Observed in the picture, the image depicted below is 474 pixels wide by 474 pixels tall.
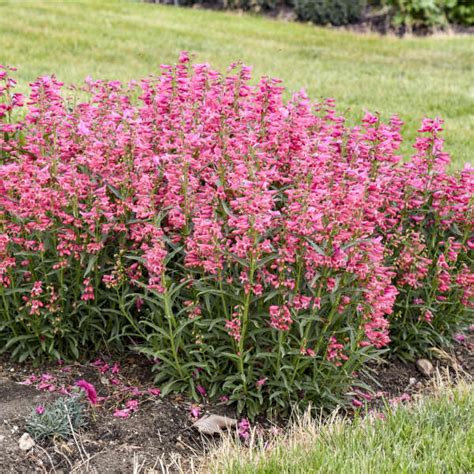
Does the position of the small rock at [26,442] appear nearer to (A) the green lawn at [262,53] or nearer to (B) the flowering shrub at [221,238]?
(B) the flowering shrub at [221,238]

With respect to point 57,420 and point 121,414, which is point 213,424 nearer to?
point 121,414

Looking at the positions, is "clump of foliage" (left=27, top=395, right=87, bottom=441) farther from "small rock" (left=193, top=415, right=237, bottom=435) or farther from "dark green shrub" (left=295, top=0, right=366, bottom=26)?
"dark green shrub" (left=295, top=0, right=366, bottom=26)

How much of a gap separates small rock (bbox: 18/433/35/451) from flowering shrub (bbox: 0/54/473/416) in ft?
2.02

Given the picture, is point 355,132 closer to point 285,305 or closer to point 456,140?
point 285,305

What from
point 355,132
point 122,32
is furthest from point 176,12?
point 355,132

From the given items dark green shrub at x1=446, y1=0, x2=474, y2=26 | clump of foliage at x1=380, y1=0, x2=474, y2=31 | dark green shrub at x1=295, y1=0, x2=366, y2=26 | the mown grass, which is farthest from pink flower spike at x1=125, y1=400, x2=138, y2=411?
dark green shrub at x1=446, y1=0, x2=474, y2=26

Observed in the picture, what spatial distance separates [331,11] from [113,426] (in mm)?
16224

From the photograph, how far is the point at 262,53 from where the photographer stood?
13914mm

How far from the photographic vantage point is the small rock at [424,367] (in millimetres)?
4637

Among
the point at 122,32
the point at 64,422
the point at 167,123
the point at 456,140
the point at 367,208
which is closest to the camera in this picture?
the point at 64,422

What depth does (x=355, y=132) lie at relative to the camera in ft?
14.5

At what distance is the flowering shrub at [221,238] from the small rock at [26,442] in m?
0.62

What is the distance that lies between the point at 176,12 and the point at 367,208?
50.7 feet

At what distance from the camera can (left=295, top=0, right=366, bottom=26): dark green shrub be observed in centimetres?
1850
